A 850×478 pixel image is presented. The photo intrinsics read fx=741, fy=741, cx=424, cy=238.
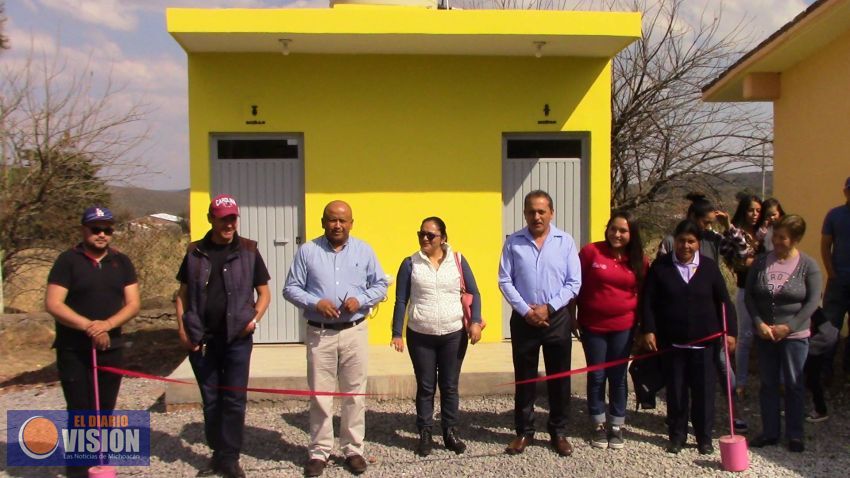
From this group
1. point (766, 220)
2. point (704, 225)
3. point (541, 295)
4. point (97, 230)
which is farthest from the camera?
point (766, 220)

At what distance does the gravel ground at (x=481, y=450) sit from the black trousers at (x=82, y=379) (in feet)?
2.04

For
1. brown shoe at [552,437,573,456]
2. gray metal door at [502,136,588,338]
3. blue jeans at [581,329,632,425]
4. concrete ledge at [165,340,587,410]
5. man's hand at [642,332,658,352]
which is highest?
gray metal door at [502,136,588,338]

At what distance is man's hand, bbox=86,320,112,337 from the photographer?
446 cm

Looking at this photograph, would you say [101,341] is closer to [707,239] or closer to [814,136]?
[707,239]

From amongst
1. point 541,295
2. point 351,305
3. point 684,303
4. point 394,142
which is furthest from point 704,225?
point 394,142

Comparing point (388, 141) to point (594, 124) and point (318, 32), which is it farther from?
point (594, 124)

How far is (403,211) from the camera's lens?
7820mm

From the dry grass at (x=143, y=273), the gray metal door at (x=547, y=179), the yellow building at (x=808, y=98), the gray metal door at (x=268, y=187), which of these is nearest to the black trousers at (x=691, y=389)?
the gray metal door at (x=547, y=179)

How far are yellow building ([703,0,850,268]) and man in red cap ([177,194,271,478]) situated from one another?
5429mm

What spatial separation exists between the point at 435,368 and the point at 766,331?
2.28 meters

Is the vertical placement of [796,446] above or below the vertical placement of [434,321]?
below

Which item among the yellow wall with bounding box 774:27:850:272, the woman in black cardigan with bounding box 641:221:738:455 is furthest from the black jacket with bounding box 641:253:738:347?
the yellow wall with bounding box 774:27:850:272

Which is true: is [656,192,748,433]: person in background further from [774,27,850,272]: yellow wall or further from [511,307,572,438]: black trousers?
[774,27,850,272]: yellow wall

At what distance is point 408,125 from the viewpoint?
7.79 meters
